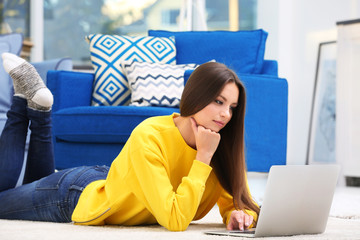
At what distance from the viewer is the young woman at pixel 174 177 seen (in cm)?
145

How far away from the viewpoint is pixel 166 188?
4.72ft

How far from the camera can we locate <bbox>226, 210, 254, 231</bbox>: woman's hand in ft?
4.93

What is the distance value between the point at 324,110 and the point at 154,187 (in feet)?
10.7

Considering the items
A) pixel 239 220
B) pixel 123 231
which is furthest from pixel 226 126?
pixel 123 231

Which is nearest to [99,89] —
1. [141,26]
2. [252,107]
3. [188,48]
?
[188,48]

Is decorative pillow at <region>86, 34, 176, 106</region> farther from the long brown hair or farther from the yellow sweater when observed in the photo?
the long brown hair

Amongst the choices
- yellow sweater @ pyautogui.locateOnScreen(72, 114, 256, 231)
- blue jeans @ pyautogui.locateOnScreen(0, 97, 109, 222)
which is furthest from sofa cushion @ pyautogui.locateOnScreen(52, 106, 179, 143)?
yellow sweater @ pyautogui.locateOnScreen(72, 114, 256, 231)

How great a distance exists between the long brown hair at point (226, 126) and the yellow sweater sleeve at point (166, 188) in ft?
0.47

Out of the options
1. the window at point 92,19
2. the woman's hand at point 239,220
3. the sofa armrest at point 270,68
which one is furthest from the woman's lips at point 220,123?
the window at point 92,19

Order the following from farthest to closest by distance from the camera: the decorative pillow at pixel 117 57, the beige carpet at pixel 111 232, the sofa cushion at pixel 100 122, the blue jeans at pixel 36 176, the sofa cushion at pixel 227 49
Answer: the sofa cushion at pixel 227 49 < the decorative pillow at pixel 117 57 < the sofa cushion at pixel 100 122 < the blue jeans at pixel 36 176 < the beige carpet at pixel 111 232

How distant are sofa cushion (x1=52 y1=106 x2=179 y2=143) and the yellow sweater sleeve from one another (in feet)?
3.58

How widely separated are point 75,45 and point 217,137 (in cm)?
382

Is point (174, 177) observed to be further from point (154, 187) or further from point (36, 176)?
point (36, 176)

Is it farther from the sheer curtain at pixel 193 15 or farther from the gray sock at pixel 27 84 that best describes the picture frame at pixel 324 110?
the gray sock at pixel 27 84
